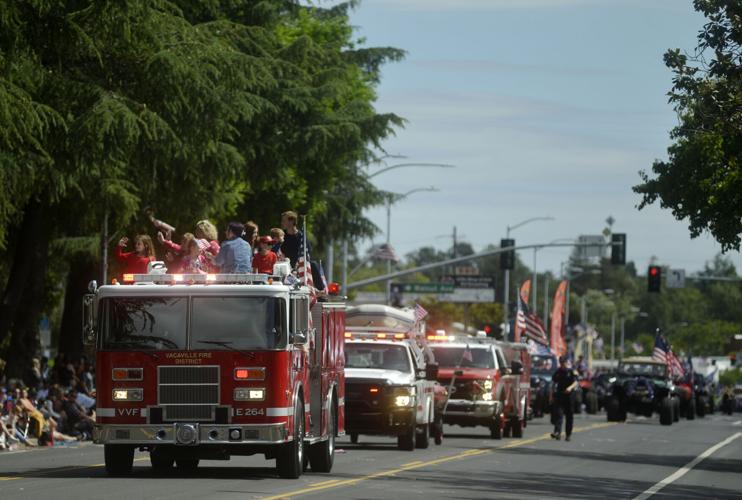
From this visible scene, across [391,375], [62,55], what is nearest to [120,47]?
[62,55]

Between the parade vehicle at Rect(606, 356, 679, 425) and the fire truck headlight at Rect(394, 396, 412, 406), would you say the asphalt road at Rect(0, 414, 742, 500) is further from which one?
the parade vehicle at Rect(606, 356, 679, 425)

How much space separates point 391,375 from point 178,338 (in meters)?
9.58

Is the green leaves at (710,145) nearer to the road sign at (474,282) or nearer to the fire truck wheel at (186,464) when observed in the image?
the fire truck wheel at (186,464)

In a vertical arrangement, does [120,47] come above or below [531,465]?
above

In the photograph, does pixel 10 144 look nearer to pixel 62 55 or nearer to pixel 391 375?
pixel 62 55

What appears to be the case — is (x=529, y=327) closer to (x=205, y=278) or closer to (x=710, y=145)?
(x=710, y=145)

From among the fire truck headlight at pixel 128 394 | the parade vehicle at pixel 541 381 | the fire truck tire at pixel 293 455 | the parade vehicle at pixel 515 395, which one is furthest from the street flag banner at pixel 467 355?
the fire truck headlight at pixel 128 394

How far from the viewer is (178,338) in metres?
21.0

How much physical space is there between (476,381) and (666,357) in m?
24.0

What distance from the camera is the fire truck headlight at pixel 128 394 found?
68.8ft

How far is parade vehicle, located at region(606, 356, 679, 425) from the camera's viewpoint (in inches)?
2170

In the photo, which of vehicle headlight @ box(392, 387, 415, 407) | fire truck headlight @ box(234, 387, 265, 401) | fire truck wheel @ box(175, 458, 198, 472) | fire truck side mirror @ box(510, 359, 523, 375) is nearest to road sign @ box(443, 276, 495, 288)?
fire truck side mirror @ box(510, 359, 523, 375)

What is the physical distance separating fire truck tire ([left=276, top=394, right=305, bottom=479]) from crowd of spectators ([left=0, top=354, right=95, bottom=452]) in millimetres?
9495

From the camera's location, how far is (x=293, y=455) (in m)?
21.7
